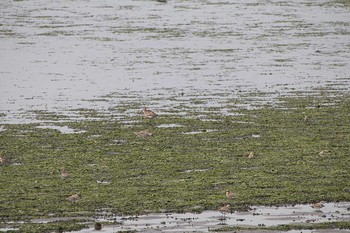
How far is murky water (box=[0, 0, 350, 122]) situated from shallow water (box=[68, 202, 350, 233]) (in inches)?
491

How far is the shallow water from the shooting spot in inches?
687

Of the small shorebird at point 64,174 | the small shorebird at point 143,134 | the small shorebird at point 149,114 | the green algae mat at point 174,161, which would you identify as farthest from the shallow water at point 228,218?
the small shorebird at point 149,114

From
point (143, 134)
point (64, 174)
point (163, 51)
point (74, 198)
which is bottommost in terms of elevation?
point (163, 51)

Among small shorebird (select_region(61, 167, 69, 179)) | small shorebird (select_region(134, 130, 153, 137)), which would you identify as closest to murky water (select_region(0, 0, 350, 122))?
small shorebird (select_region(134, 130, 153, 137))

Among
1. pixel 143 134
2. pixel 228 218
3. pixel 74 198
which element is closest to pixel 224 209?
pixel 228 218

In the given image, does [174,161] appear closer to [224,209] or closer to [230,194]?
[230,194]

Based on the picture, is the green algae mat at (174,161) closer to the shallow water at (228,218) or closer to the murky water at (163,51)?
the shallow water at (228,218)

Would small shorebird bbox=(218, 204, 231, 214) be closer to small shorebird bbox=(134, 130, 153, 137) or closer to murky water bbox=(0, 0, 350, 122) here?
small shorebird bbox=(134, 130, 153, 137)

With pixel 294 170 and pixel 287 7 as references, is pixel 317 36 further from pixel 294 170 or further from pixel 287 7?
pixel 294 170

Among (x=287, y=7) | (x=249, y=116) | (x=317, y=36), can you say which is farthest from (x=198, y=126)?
(x=287, y=7)

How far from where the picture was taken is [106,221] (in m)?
17.8

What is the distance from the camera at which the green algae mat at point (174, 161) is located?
1928 cm

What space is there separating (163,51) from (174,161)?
29.0 metres

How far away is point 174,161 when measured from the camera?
23.1 meters
